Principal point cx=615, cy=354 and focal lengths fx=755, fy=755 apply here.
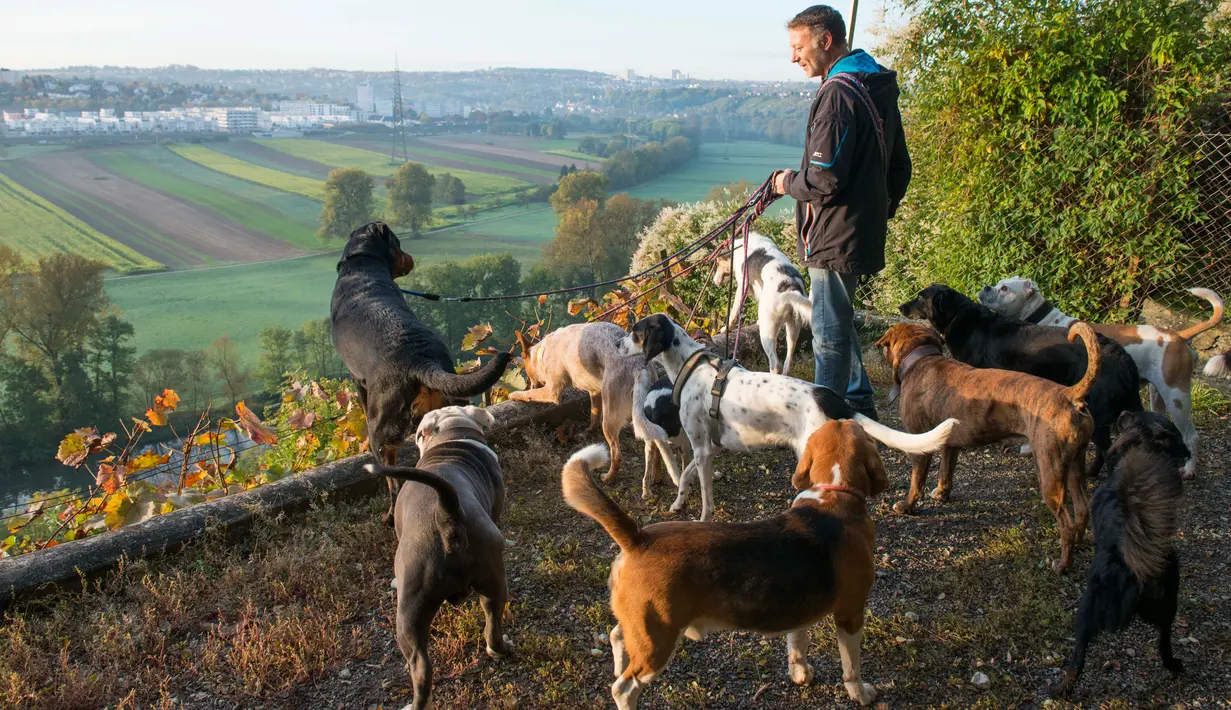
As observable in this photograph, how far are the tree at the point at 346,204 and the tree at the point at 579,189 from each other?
35.4 ft

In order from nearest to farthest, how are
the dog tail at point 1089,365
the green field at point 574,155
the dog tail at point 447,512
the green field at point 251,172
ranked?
the dog tail at point 447,512 < the dog tail at point 1089,365 < the green field at point 574,155 < the green field at point 251,172

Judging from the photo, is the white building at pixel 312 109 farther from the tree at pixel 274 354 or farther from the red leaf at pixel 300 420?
the red leaf at pixel 300 420

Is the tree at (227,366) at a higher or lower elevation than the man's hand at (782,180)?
lower

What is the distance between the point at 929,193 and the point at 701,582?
20.3ft

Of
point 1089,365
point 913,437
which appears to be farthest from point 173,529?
point 1089,365

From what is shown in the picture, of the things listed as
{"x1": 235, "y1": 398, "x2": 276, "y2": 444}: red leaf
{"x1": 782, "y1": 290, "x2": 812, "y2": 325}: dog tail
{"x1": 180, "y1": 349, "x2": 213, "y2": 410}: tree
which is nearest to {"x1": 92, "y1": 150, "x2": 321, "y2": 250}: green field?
{"x1": 180, "y1": 349, "x2": 213, "y2": 410}: tree

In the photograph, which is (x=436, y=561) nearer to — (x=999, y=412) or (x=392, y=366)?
(x=392, y=366)

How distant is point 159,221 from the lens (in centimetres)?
3784

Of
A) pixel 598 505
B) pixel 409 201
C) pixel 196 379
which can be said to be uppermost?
pixel 598 505

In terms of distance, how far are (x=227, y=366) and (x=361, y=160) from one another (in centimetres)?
Answer: 2746

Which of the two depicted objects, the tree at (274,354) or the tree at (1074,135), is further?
the tree at (274,354)

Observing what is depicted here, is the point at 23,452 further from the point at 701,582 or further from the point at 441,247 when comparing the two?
the point at 701,582

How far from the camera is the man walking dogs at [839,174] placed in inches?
158

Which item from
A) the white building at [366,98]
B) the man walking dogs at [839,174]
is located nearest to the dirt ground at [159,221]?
the white building at [366,98]
